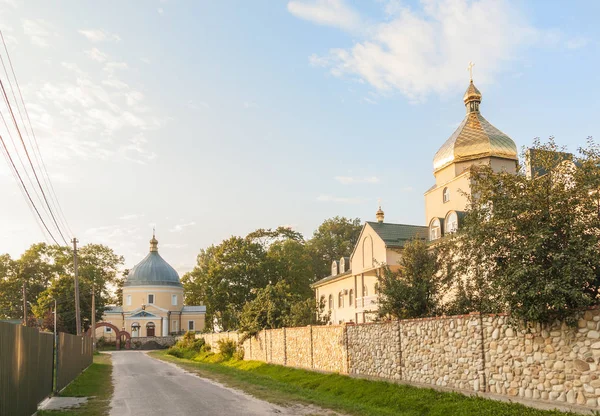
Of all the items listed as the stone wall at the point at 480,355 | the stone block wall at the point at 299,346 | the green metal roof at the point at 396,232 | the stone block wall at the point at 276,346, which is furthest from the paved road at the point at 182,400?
the green metal roof at the point at 396,232

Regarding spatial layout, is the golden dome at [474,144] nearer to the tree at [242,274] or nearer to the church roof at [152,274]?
the tree at [242,274]

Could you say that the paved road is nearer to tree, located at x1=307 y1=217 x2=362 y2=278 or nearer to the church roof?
tree, located at x1=307 y1=217 x2=362 y2=278

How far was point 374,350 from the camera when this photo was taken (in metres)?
18.1

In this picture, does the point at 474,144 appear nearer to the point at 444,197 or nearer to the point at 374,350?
the point at 444,197

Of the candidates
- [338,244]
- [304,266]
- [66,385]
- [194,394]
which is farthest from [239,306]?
[194,394]

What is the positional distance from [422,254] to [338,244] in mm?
51353

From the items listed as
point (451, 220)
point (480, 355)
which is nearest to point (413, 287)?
point (480, 355)

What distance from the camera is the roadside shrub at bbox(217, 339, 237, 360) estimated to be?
36469mm

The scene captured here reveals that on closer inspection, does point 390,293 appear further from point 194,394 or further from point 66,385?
point 66,385

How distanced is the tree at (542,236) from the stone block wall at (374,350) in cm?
522

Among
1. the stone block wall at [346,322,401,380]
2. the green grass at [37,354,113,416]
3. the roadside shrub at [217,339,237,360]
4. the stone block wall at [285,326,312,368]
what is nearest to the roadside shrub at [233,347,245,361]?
the roadside shrub at [217,339,237,360]

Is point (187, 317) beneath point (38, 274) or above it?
beneath

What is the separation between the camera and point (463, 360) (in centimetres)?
1359

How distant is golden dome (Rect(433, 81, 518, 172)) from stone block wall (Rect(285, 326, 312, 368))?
14335 millimetres
